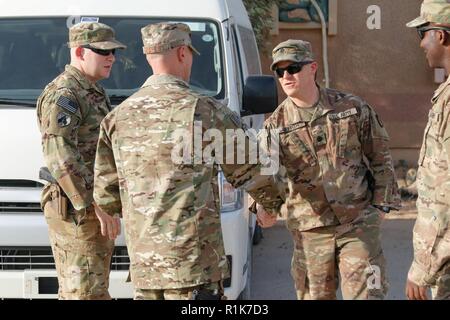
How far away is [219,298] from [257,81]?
2.16m

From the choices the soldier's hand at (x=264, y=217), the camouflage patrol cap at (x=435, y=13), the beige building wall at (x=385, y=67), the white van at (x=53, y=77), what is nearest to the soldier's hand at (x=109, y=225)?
the white van at (x=53, y=77)

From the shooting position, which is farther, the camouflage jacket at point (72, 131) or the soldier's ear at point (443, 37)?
the camouflage jacket at point (72, 131)

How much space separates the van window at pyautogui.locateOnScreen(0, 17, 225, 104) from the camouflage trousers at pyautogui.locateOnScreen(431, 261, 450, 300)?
2.55m

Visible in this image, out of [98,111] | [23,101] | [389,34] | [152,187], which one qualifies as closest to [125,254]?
[98,111]

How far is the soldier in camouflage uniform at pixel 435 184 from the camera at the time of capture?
3.31 metres

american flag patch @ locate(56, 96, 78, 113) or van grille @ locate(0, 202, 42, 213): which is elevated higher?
american flag patch @ locate(56, 96, 78, 113)

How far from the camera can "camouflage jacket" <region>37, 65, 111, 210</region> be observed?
14.4ft

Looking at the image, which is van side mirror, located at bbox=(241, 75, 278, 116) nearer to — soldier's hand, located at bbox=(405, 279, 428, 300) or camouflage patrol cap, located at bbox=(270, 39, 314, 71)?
camouflage patrol cap, located at bbox=(270, 39, 314, 71)

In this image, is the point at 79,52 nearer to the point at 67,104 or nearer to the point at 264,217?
the point at 67,104

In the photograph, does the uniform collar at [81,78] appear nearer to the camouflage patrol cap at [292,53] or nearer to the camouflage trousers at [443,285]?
the camouflage patrol cap at [292,53]

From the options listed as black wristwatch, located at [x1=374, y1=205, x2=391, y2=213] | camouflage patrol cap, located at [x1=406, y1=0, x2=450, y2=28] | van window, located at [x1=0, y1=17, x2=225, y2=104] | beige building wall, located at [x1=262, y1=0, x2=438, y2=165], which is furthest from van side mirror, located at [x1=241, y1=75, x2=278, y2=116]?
beige building wall, located at [x1=262, y1=0, x2=438, y2=165]

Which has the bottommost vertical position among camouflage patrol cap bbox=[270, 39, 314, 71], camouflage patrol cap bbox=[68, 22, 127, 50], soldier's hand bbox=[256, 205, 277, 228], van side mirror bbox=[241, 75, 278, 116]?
soldier's hand bbox=[256, 205, 277, 228]

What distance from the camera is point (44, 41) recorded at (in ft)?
19.4

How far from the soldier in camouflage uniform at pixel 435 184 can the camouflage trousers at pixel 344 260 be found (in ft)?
2.87
